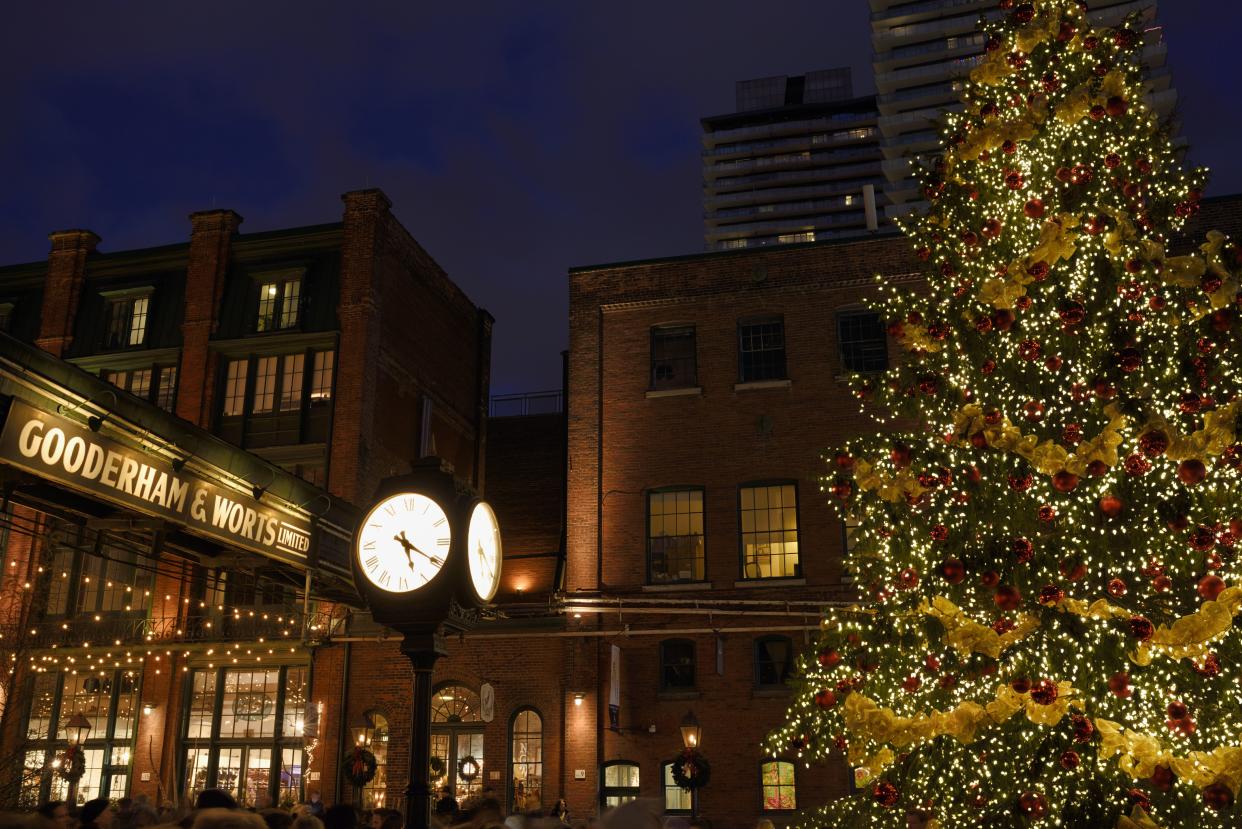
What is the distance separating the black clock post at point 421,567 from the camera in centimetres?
454

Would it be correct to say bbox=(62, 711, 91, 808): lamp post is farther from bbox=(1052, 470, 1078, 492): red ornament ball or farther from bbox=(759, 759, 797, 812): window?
bbox=(1052, 470, 1078, 492): red ornament ball

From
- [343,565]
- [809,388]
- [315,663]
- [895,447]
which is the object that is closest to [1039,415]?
[895,447]

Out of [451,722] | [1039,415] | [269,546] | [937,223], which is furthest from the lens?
[451,722]

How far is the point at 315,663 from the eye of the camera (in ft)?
76.7

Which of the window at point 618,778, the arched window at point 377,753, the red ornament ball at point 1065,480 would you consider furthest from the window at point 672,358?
the red ornament ball at point 1065,480

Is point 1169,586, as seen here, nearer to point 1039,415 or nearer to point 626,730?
point 1039,415

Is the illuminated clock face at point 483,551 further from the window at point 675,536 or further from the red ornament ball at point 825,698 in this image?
the window at point 675,536

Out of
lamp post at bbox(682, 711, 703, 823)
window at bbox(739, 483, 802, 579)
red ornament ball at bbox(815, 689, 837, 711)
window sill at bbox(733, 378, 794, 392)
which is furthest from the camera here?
window sill at bbox(733, 378, 794, 392)

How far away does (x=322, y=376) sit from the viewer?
2619cm

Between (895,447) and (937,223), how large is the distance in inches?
109

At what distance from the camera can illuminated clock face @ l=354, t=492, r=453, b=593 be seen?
4.65 m

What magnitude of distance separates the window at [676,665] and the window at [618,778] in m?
1.64

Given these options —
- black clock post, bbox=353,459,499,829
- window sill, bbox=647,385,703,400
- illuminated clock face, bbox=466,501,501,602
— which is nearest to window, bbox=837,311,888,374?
window sill, bbox=647,385,703,400

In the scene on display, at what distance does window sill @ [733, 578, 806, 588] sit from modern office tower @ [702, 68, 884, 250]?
247 ft
